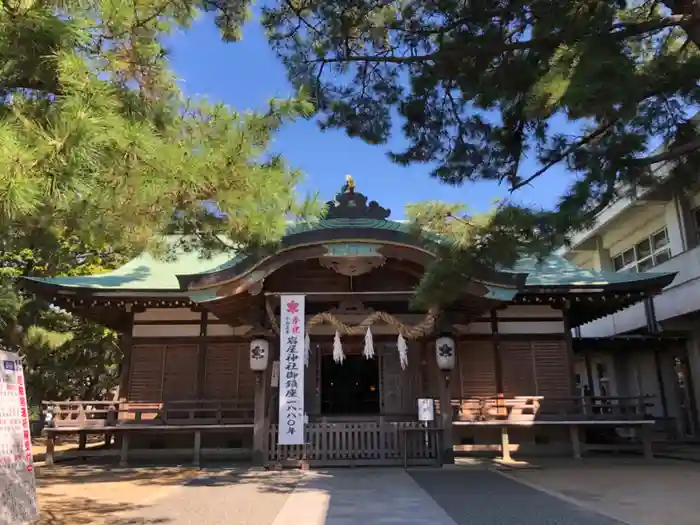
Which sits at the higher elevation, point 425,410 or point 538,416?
point 425,410

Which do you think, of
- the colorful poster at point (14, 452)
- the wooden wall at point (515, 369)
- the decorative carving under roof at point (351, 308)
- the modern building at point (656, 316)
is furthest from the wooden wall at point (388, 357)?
the colorful poster at point (14, 452)

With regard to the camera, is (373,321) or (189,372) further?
(189,372)

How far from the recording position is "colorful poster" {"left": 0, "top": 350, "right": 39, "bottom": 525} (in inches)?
202

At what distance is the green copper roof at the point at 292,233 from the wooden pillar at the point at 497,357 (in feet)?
4.21

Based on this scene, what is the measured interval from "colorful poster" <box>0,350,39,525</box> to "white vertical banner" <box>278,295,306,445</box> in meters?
4.43

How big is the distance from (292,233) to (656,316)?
11.9 m

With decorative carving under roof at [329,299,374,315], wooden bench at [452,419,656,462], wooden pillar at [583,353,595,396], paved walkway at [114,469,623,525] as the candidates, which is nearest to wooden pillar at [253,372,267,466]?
paved walkway at [114,469,623,525]

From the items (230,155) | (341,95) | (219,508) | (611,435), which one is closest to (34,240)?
(230,155)

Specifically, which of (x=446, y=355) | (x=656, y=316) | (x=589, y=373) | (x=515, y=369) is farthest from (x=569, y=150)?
(x=589, y=373)

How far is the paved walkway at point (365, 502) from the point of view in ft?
19.1

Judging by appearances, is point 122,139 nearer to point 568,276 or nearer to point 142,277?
point 142,277

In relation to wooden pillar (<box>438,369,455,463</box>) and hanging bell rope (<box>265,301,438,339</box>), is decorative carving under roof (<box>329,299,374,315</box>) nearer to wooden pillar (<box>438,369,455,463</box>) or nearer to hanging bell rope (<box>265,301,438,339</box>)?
hanging bell rope (<box>265,301,438,339</box>)

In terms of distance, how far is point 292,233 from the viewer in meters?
10.2

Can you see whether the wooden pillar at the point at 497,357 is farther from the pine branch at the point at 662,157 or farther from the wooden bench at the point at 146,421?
the pine branch at the point at 662,157
